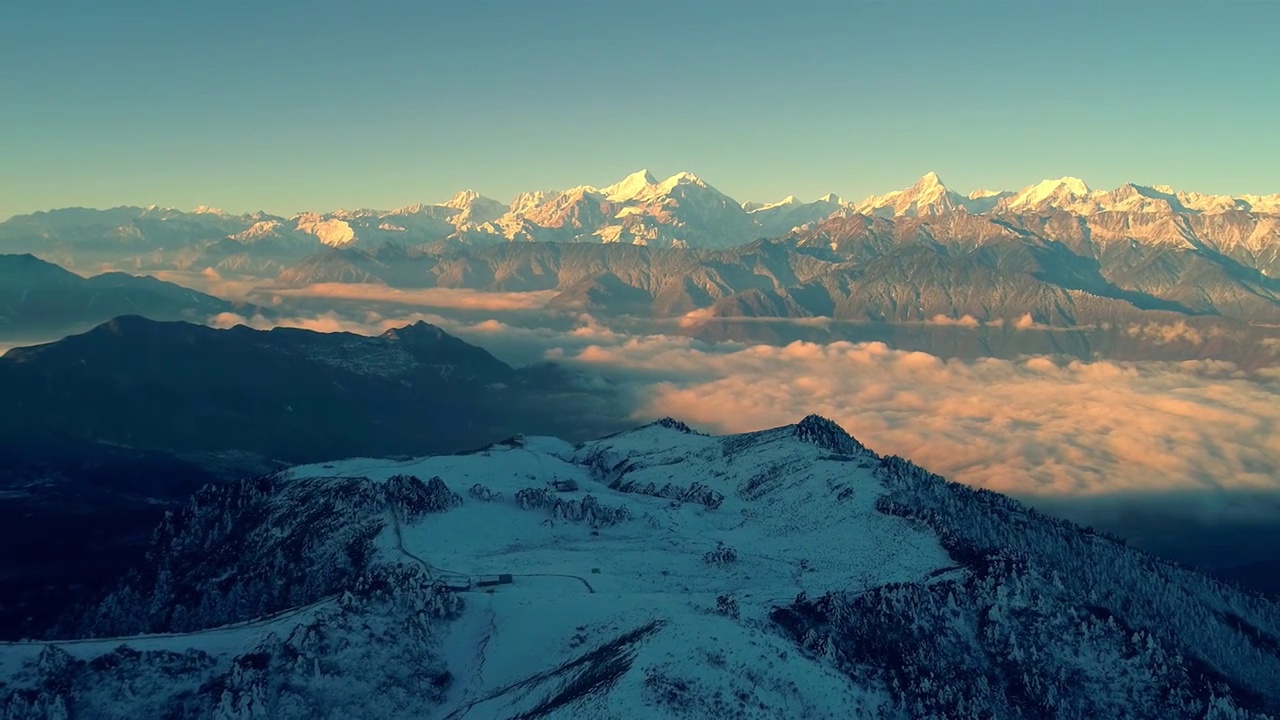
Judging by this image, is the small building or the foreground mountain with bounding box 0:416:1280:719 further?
the small building

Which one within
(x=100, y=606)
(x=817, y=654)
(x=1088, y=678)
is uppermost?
(x=817, y=654)

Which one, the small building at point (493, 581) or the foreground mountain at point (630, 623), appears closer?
the foreground mountain at point (630, 623)

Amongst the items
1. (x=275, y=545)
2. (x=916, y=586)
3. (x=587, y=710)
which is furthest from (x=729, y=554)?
(x=275, y=545)

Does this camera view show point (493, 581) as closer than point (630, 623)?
No

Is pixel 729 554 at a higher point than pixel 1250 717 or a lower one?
higher

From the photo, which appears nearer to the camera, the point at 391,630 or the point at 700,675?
the point at 700,675

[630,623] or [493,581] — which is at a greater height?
[630,623]

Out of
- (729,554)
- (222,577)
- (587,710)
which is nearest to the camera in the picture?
(587,710)

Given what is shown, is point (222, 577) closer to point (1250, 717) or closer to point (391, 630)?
point (391, 630)
